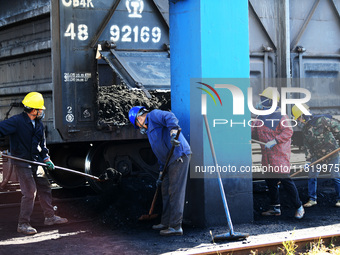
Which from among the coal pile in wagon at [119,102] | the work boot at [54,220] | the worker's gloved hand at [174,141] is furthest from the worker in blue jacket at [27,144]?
the worker's gloved hand at [174,141]

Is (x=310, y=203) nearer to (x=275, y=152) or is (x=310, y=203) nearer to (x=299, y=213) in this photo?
(x=299, y=213)

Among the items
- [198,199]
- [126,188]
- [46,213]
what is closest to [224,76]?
[198,199]

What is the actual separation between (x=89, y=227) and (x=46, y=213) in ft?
2.01

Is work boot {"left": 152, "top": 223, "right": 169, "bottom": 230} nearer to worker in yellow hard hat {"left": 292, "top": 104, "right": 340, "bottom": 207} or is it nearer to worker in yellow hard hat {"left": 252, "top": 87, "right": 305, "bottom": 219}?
worker in yellow hard hat {"left": 252, "top": 87, "right": 305, "bottom": 219}

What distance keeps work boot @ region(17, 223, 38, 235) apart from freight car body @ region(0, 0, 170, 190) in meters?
1.19

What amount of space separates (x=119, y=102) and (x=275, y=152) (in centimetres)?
214

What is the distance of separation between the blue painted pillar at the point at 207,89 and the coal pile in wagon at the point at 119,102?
63 centimetres

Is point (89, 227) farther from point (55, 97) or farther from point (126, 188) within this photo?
point (55, 97)

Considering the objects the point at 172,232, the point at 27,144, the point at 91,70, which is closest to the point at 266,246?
the point at 172,232

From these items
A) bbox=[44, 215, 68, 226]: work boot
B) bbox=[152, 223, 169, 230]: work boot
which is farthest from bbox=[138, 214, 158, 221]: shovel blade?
bbox=[44, 215, 68, 226]: work boot

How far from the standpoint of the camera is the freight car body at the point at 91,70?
740 cm

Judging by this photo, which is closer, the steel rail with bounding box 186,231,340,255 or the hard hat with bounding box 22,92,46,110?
the steel rail with bounding box 186,231,340,255

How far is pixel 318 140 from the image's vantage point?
8.15 m

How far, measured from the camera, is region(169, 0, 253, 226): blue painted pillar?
6688mm
